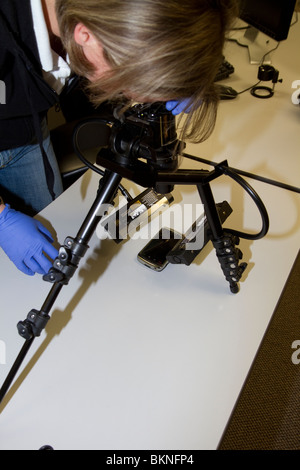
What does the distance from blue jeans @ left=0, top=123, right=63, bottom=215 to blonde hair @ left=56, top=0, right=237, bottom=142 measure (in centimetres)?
56

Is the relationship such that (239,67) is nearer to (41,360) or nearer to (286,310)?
(286,310)

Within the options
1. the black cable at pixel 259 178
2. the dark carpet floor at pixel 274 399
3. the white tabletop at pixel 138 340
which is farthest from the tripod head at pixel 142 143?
the dark carpet floor at pixel 274 399

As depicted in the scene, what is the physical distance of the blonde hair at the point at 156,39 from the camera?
0.45 meters

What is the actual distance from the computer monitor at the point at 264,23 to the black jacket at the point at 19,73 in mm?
670

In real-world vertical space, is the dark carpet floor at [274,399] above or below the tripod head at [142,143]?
below

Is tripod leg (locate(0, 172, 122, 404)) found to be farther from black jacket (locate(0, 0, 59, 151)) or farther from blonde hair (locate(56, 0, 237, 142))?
black jacket (locate(0, 0, 59, 151))

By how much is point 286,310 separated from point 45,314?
1104 millimetres

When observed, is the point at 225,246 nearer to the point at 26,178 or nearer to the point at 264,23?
the point at 26,178

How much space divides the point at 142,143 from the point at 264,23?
1053 mm

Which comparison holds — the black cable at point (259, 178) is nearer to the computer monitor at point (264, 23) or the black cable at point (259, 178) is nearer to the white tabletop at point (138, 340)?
the white tabletop at point (138, 340)

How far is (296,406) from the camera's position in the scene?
1.23m

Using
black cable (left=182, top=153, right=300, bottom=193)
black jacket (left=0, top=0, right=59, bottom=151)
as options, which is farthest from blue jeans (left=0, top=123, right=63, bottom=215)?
black cable (left=182, top=153, right=300, bottom=193)

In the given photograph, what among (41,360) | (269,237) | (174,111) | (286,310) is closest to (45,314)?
(41,360)

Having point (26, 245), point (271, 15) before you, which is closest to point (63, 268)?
point (26, 245)
